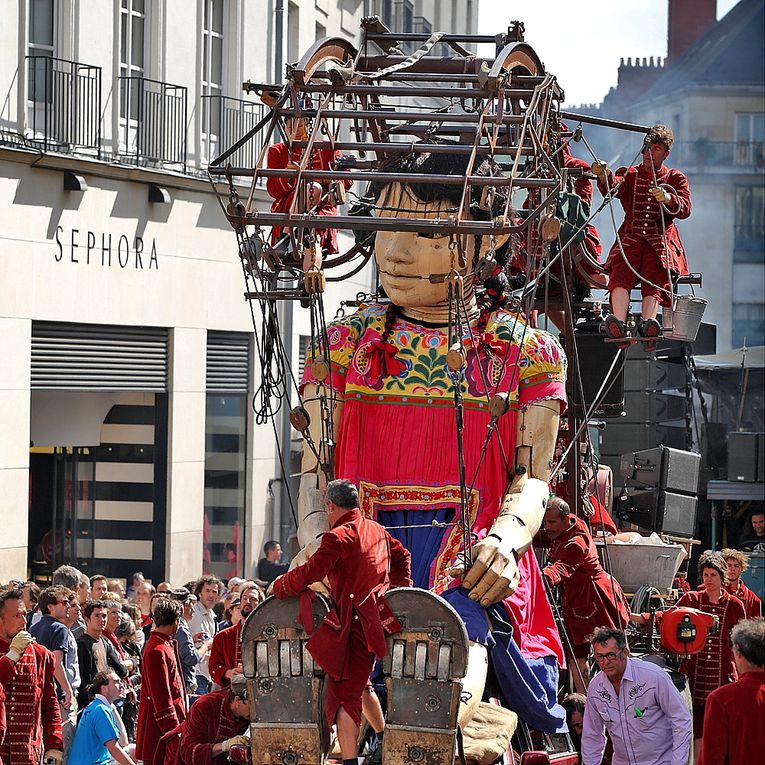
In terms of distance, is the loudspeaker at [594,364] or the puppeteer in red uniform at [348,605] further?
the loudspeaker at [594,364]

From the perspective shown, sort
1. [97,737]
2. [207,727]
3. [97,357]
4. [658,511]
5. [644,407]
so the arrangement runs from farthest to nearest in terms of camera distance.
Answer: [97,357] → [644,407] → [658,511] → [97,737] → [207,727]

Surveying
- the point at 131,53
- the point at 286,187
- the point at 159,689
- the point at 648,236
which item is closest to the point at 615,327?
the point at 648,236

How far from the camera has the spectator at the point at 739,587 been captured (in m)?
12.9

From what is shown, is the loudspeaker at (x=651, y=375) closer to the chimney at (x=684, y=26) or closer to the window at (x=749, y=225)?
the window at (x=749, y=225)

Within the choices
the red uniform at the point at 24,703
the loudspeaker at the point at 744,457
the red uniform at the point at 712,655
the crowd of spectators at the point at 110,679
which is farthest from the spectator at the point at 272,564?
the red uniform at the point at 24,703

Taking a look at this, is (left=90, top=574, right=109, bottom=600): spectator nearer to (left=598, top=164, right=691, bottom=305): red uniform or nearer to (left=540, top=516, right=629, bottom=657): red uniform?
(left=540, top=516, right=629, bottom=657): red uniform

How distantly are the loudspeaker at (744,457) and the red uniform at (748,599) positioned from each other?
8374mm

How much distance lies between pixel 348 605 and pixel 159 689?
269 cm

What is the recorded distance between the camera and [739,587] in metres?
13.1

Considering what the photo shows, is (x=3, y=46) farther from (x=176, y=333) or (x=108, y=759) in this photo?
(x=108, y=759)

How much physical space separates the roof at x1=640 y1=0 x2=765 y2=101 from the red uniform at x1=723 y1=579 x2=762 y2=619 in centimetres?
3554

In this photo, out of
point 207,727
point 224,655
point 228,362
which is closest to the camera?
point 207,727

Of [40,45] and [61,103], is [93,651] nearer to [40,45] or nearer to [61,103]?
[61,103]

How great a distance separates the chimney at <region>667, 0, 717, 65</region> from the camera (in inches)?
1884
